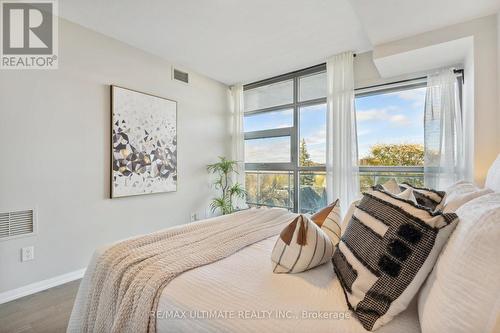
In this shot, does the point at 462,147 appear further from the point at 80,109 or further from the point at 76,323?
the point at 80,109

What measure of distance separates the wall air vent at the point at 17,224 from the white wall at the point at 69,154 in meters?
0.06

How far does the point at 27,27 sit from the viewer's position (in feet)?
7.63

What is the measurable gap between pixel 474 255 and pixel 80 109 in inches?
126

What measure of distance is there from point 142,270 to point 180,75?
3141 millimetres

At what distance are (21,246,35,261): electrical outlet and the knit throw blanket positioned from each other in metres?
1.43

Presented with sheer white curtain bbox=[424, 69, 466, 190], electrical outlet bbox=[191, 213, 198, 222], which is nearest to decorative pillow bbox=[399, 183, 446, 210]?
sheer white curtain bbox=[424, 69, 466, 190]

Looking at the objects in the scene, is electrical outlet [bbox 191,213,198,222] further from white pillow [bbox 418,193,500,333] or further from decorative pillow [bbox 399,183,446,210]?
white pillow [bbox 418,193,500,333]

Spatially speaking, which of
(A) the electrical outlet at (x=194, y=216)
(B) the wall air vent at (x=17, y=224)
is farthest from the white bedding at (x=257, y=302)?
(A) the electrical outlet at (x=194, y=216)

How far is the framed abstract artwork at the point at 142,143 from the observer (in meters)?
2.86

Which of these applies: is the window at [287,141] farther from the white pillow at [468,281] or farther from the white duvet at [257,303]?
the white pillow at [468,281]

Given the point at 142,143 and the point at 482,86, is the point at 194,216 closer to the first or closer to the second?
the point at 142,143

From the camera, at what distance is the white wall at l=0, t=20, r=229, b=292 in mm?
2199

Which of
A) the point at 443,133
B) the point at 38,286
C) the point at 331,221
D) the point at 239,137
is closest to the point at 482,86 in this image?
the point at 443,133

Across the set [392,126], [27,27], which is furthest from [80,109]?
[392,126]
